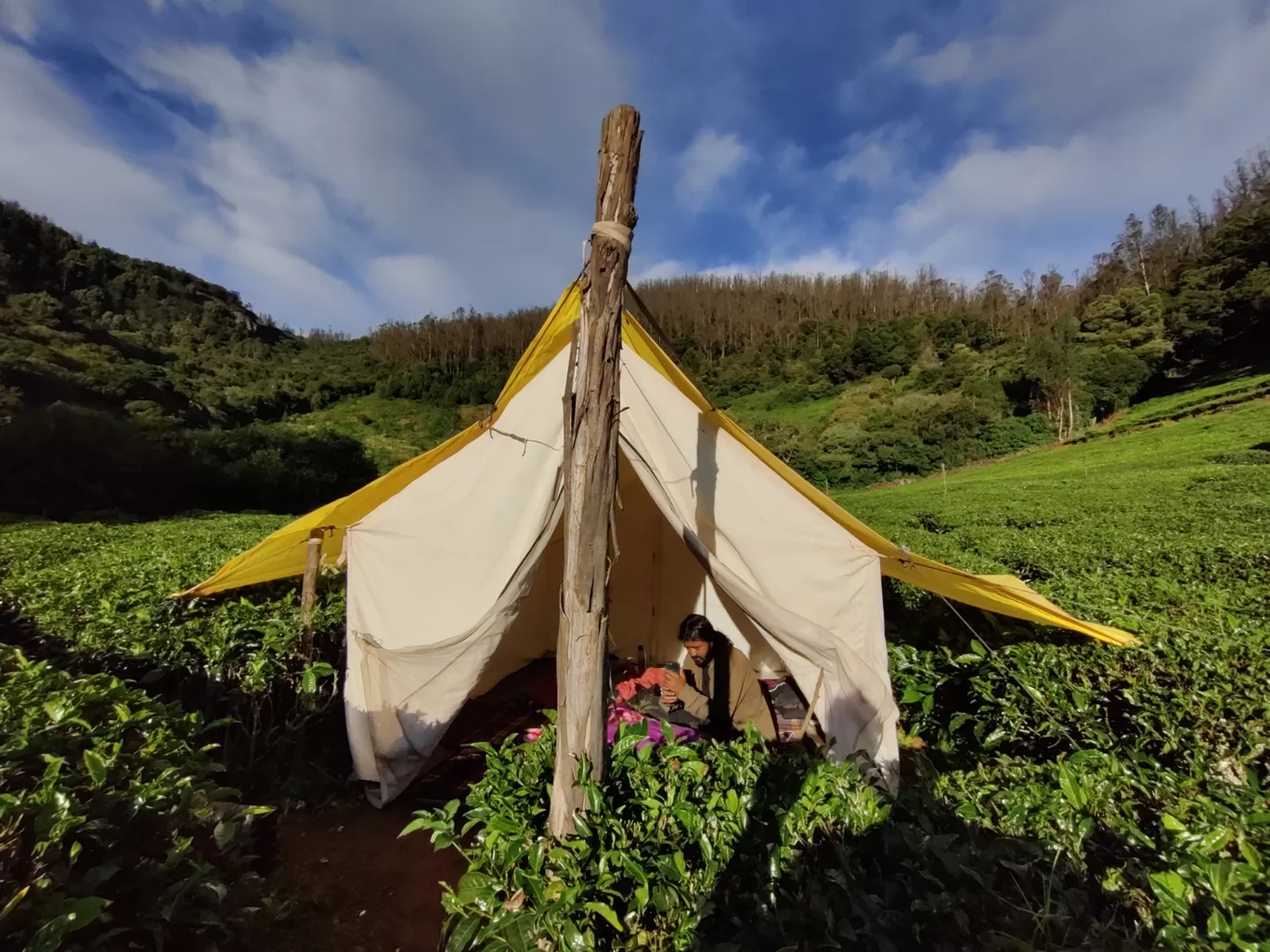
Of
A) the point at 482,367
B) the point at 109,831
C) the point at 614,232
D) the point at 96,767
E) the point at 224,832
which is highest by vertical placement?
the point at 482,367

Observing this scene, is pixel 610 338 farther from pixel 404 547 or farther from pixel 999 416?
pixel 999 416

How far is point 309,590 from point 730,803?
112 inches

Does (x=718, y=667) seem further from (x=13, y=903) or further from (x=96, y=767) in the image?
(x=13, y=903)

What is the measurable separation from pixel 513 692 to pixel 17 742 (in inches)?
→ 151

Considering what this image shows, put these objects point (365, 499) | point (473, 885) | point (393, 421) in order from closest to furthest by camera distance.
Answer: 1. point (473, 885)
2. point (365, 499)
3. point (393, 421)

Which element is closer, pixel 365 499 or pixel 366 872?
pixel 366 872

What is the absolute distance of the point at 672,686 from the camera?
167 inches

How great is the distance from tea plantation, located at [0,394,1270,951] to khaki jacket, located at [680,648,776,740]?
3.01ft

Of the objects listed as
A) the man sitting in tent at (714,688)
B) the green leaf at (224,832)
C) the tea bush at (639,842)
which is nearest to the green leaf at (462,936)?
the tea bush at (639,842)

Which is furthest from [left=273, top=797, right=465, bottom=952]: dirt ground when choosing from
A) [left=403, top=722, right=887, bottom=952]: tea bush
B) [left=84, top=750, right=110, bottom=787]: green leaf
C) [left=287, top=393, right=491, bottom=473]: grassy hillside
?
[left=287, top=393, right=491, bottom=473]: grassy hillside

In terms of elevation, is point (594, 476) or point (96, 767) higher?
point (594, 476)

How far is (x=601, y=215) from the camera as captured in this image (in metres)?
2.22

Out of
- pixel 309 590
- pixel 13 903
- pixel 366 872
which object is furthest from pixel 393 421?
pixel 13 903

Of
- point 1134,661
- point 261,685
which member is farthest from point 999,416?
point 261,685
